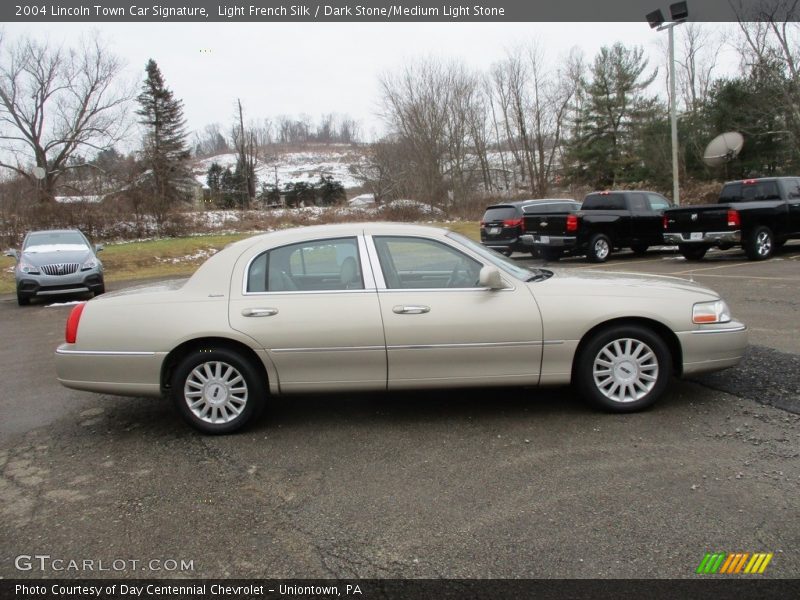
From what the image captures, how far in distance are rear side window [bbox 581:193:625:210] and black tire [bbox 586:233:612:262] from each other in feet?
3.02

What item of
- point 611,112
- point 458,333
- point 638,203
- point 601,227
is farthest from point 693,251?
point 611,112

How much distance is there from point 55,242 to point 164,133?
3929cm

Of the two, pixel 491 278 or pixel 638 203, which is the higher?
pixel 638 203

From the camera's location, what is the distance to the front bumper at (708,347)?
4543 millimetres

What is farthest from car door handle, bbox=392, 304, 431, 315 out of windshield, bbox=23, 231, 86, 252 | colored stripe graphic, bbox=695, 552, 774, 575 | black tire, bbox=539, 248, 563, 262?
windshield, bbox=23, 231, 86, 252

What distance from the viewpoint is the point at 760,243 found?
14219mm

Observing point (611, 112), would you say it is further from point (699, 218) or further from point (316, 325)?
point (316, 325)

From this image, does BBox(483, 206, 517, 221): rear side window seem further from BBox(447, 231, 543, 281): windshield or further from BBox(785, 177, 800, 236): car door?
BBox(447, 231, 543, 281): windshield

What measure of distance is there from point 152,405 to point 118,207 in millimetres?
28545

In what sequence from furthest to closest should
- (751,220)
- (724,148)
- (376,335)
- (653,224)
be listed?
(724,148)
(653,224)
(751,220)
(376,335)

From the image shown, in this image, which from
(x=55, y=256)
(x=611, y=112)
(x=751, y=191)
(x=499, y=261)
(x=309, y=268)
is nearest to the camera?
(x=309, y=268)

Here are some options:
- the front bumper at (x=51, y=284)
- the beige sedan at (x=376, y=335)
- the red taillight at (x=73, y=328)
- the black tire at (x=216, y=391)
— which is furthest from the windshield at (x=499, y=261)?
the front bumper at (x=51, y=284)

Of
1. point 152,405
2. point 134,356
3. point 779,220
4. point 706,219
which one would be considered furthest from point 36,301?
point 779,220

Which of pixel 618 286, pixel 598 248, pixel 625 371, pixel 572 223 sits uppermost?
pixel 572 223
